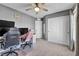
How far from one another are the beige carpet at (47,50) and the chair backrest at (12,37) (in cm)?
24

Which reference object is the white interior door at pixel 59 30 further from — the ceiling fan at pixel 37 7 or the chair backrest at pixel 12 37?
the chair backrest at pixel 12 37

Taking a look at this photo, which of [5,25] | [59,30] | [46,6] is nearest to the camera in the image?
[5,25]

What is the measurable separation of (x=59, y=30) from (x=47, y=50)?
1.56ft

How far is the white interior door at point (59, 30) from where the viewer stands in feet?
5.74

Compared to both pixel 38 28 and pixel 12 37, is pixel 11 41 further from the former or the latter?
pixel 38 28

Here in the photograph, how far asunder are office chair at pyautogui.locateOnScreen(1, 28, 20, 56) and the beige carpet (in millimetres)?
169

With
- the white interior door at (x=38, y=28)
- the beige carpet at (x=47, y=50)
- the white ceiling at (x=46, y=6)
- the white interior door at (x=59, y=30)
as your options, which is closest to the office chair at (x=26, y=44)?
the beige carpet at (x=47, y=50)

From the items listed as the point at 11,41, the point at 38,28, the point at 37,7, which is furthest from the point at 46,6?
the point at 11,41

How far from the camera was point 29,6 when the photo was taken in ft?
5.36

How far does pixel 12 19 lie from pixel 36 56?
832mm

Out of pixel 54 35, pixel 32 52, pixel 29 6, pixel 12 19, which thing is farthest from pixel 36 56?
pixel 29 6

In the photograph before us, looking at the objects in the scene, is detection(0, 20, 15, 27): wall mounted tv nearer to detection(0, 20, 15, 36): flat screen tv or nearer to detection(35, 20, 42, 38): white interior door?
detection(0, 20, 15, 36): flat screen tv

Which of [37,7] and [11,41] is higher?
[37,7]

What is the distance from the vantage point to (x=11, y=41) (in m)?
1.64
